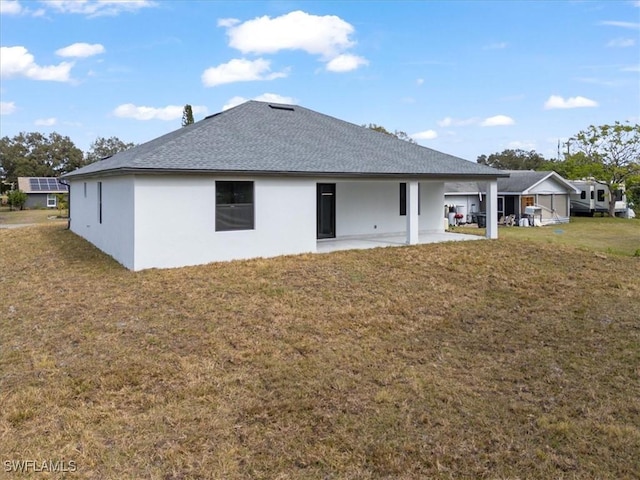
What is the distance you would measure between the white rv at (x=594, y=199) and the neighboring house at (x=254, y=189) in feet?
79.2

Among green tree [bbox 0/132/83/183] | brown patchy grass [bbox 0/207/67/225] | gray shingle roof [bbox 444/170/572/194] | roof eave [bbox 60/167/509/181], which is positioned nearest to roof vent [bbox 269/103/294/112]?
roof eave [bbox 60/167/509/181]

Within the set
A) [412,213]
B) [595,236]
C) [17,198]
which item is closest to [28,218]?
[17,198]

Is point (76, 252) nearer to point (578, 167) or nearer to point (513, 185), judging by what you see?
point (513, 185)

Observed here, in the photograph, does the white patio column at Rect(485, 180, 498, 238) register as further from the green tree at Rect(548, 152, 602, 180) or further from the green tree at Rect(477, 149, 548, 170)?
the green tree at Rect(477, 149, 548, 170)

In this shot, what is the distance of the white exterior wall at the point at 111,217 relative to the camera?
11180 mm

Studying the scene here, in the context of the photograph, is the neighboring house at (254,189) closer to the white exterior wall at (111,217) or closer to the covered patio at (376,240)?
the white exterior wall at (111,217)

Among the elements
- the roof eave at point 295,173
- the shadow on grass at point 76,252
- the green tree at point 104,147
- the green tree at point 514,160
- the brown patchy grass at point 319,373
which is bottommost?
the brown patchy grass at point 319,373

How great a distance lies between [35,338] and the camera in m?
6.98

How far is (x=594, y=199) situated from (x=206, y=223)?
34.1 meters

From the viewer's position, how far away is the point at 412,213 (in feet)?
47.8

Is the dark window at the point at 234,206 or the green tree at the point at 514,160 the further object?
the green tree at the point at 514,160

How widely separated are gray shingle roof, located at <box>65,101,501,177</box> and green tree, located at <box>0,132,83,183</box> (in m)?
61.6

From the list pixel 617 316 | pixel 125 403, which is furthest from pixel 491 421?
pixel 617 316

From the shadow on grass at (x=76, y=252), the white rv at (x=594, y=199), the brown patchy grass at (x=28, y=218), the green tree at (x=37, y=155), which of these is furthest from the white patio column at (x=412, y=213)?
the green tree at (x=37, y=155)
